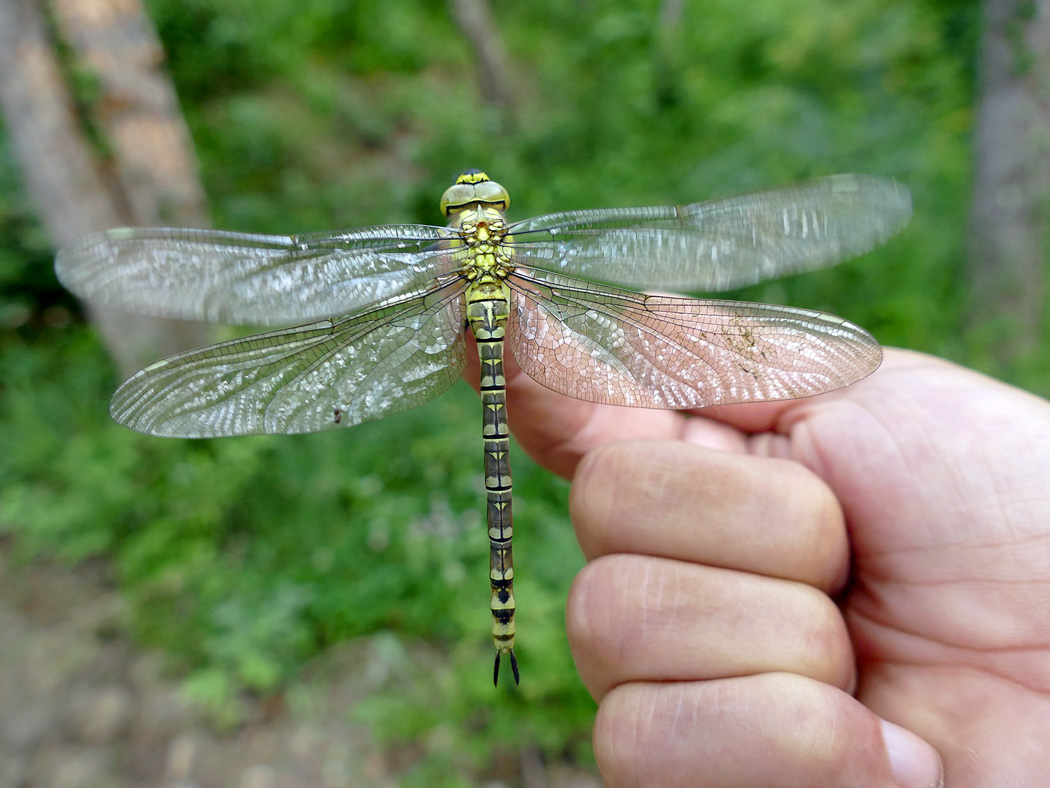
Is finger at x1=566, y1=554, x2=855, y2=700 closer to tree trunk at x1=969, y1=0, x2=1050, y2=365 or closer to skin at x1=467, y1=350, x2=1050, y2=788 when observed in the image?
skin at x1=467, y1=350, x2=1050, y2=788

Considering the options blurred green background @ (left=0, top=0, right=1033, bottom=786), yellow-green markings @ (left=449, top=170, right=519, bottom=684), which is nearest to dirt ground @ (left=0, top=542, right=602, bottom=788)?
blurred green background @ (left=0, top=0, right=1033, bottom=786)

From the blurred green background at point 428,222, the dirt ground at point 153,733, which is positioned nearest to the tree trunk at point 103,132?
the blurred green background at point 428,222

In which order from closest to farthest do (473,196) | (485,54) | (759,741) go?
(759,741), (473,196), (485,54)

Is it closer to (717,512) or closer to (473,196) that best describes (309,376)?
(473,196)

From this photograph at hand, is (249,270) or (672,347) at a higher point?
(249,270)

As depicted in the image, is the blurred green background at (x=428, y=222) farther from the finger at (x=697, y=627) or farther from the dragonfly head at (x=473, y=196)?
the dragonfly head at (x=473, y=196)

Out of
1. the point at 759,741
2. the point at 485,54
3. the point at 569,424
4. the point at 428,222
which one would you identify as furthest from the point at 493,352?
the point at 485,54

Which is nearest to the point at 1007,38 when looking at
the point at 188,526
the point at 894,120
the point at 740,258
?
the point at 894,120
